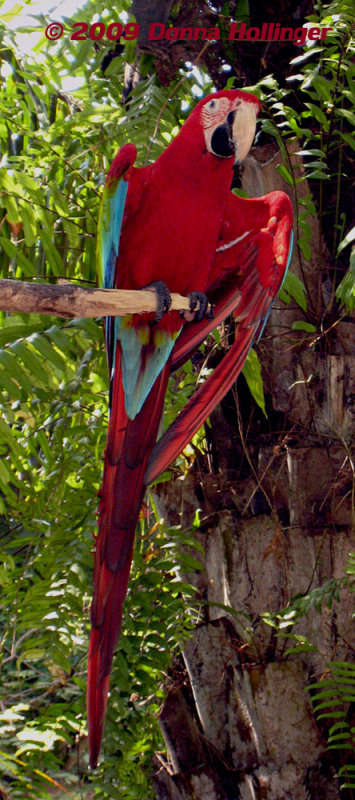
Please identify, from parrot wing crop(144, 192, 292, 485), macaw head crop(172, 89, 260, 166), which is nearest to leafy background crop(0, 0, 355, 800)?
parrot wing crop(144, 192, 292, 485)

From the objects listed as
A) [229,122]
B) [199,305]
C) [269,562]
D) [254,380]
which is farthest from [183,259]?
[269,562]

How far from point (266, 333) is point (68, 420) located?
0.38 meters

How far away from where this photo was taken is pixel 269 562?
118 cm

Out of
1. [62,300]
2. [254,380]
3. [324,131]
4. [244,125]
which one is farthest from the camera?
[324,131]

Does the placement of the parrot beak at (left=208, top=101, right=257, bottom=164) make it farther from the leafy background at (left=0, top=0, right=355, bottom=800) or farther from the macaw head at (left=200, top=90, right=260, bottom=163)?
the leafy background at (left=0, top=0, right=355, bottom=800)

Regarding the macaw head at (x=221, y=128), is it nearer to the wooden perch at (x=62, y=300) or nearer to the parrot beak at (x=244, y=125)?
the parrot beak at (x=244, y=125)

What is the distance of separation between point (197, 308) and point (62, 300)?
0.92 feet

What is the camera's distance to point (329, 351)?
127cm

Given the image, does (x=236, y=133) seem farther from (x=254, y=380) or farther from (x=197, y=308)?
(x=254, y=380)

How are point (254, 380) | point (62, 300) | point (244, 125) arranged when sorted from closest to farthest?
point (62, 300) → point (244, 125) → point (254, 380)

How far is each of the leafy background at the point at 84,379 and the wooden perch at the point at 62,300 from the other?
0.30 m

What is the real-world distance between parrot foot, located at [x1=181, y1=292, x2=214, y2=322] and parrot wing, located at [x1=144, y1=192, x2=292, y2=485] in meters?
0.01

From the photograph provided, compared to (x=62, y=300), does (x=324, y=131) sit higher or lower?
higher

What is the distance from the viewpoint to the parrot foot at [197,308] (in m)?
0.88
